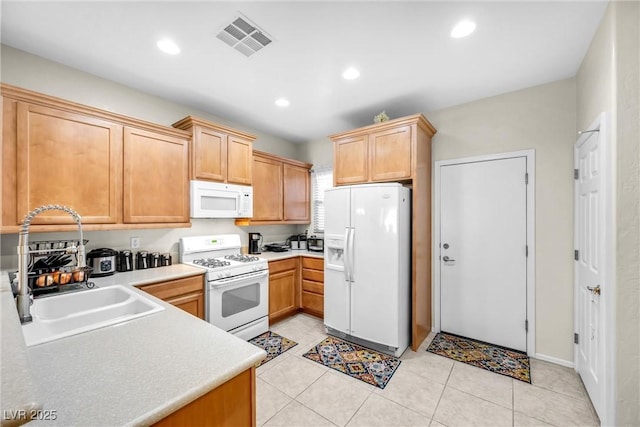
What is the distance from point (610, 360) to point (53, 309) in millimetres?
3473

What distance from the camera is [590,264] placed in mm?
2066

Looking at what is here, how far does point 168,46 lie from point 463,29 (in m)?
2.18

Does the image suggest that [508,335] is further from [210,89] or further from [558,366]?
[210,89]

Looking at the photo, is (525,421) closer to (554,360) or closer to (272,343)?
(554,360)

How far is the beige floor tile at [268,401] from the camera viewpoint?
1944 millimetres

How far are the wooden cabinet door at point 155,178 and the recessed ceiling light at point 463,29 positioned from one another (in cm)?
260

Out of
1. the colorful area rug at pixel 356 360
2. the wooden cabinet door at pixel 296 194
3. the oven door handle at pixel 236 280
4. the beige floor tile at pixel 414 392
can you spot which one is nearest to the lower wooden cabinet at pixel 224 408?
the beige floor tile at pixel 414 392

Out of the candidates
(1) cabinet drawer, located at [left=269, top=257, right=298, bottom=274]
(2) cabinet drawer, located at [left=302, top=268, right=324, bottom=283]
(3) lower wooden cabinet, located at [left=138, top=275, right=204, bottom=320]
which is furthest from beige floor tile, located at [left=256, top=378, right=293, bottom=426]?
(2) cabinet drawer, located at [left=302, top=268, right=324, bottom=283]

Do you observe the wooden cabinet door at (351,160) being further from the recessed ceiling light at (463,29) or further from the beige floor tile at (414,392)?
the beige floor tile at (414,392)


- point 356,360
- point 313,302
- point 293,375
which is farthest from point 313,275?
point 293,375

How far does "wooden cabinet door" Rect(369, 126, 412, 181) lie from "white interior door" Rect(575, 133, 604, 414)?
4.51 feet

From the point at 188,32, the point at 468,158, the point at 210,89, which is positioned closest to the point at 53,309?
the point at 188,32

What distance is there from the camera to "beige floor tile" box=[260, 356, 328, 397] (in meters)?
2.26

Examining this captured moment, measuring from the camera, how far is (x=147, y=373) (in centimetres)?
94
